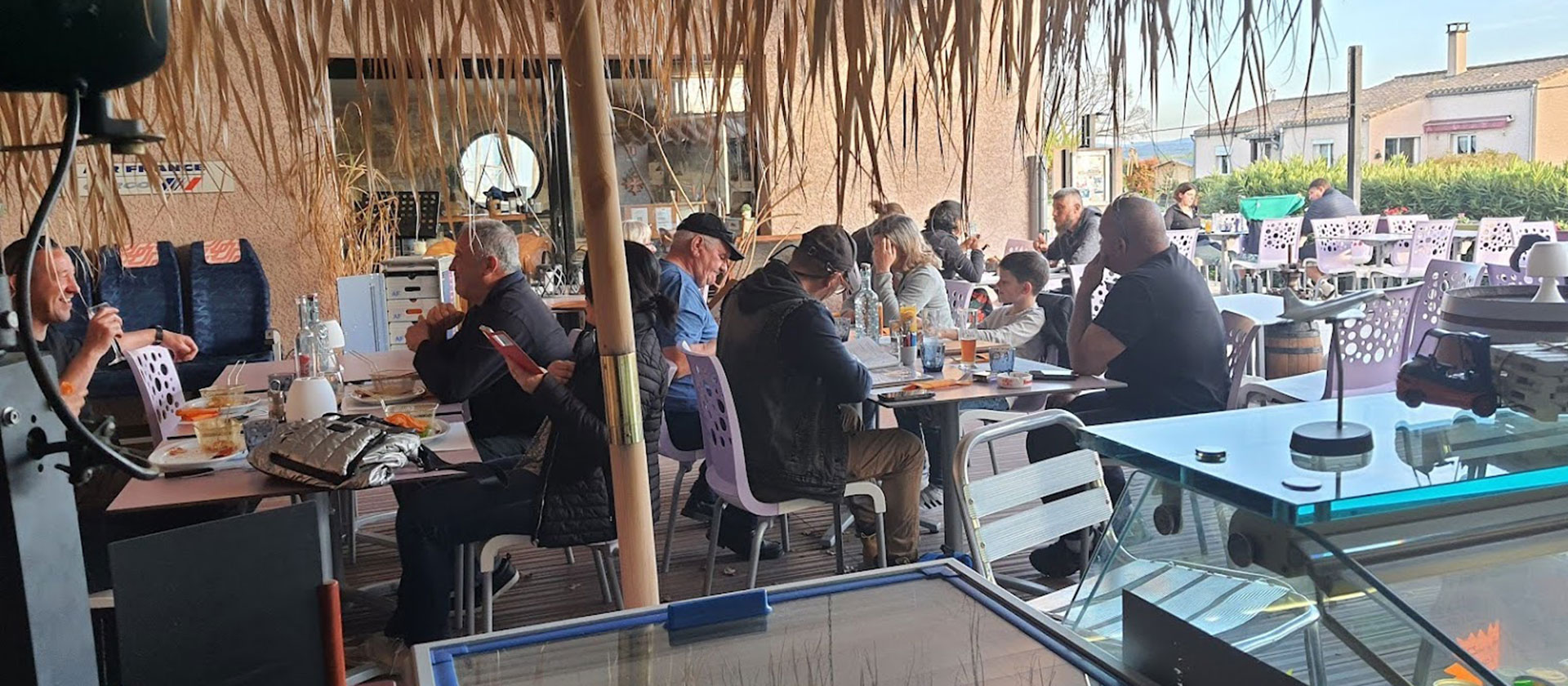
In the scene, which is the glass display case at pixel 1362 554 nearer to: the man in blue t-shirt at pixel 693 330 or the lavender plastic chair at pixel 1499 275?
the man in blue t-shirt at pixel 693 330

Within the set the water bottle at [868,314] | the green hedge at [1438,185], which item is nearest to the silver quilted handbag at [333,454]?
the water bottle at [868,314]

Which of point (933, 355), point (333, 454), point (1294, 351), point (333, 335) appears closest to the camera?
point (333, 454)

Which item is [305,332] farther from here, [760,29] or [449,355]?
[760,29]

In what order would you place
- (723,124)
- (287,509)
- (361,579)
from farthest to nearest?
(361,579) < (723,124) < (287,509)

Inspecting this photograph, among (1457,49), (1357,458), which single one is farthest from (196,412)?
(1457,49)

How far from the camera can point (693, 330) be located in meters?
5.04

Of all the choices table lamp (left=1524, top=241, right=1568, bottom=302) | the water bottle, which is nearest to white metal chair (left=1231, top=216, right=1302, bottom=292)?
the water bottle

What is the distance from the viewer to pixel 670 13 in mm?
1896

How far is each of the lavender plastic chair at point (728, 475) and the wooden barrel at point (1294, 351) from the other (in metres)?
2.53

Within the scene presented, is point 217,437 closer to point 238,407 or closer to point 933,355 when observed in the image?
point 238,407

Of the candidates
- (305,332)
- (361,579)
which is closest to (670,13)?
(305,332)

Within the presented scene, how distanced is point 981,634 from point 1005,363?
281 cm

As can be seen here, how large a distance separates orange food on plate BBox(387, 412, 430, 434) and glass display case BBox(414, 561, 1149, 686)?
1.77 meters

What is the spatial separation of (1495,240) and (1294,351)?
269 inches
